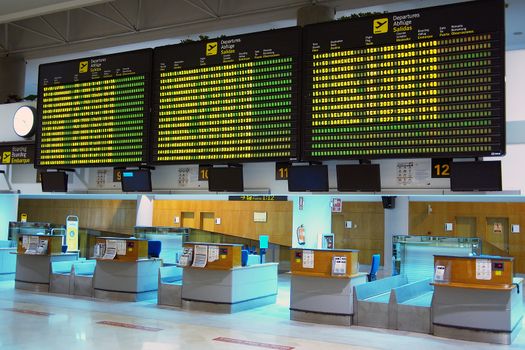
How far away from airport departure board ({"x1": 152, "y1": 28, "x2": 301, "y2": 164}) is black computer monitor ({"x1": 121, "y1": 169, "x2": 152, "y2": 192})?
0.37 meters

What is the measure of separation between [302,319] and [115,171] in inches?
161

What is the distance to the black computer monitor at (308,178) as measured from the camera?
7.08m

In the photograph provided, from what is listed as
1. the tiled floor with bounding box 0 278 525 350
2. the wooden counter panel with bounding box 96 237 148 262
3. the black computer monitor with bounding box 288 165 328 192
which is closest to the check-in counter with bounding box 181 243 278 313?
the tiled floor with bounding box 0 278 525 350

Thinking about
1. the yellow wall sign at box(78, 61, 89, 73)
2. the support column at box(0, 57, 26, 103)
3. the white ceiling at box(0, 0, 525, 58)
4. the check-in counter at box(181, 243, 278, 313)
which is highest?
the white ceiling at box(0, 0, 525, 58)

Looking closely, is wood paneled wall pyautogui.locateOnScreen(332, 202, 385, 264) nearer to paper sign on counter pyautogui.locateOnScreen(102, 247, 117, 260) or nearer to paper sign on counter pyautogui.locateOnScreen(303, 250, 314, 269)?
paper sign on counter pyautogui.locateOnScreen(303, 250, 314, 269)

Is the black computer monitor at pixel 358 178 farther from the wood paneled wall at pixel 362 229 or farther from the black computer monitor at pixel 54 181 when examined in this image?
the wood paneled wall at pixel 362 229

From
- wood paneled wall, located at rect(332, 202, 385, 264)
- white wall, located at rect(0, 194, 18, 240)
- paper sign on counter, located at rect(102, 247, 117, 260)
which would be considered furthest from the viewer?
wood paneled wall, located at rect(332, 202, 385, 264)

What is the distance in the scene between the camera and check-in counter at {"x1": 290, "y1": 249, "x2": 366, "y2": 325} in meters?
9.20

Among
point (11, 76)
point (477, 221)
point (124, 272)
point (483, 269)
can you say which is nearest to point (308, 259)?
point (483, 269)

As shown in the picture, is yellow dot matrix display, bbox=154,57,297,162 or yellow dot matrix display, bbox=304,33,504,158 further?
yellow dot matrix display, bbox=154,57,297,162

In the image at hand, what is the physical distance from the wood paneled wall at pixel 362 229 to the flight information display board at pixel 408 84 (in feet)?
42.2

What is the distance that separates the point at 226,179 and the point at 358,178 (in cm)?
194

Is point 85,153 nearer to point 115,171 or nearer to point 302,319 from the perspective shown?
point 115,171

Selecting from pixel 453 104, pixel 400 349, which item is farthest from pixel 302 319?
pixel 453 104
